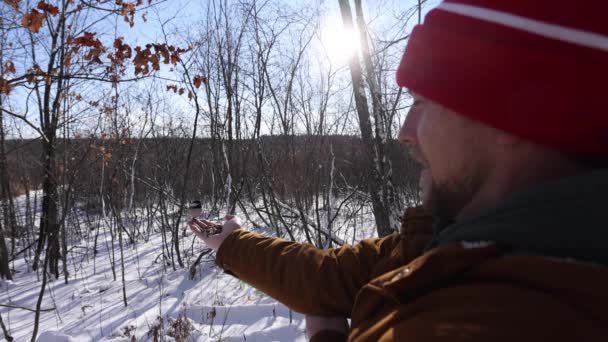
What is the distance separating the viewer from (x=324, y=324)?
107 centimetres

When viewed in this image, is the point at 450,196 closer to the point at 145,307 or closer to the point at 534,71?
the point at 534,71

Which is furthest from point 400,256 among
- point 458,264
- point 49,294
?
point 49,294

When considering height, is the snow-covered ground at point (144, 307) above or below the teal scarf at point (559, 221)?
below

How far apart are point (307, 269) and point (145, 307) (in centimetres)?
372

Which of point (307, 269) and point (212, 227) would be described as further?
point (212, 227)

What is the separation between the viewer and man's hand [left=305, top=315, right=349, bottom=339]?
3.47 ft

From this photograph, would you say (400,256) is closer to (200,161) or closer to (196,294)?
(196,294)

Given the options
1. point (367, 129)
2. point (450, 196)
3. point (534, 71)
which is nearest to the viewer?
point (534, 71)

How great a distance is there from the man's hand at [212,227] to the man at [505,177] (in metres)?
0.73

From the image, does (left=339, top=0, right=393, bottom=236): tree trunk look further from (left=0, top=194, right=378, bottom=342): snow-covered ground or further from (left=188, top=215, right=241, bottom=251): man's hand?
(left=188, top=215, right=241, bottom=251): man's hand

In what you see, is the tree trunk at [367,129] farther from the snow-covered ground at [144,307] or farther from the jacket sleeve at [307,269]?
the jacket sleeve at [307,269]

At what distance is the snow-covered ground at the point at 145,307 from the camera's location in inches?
122

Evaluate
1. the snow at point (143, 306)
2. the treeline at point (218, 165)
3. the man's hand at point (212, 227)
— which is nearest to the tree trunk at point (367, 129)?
the treeline at point (218, 165)

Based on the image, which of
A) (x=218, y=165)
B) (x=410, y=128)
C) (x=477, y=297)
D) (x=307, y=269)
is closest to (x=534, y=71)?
(x=410, y=128)
